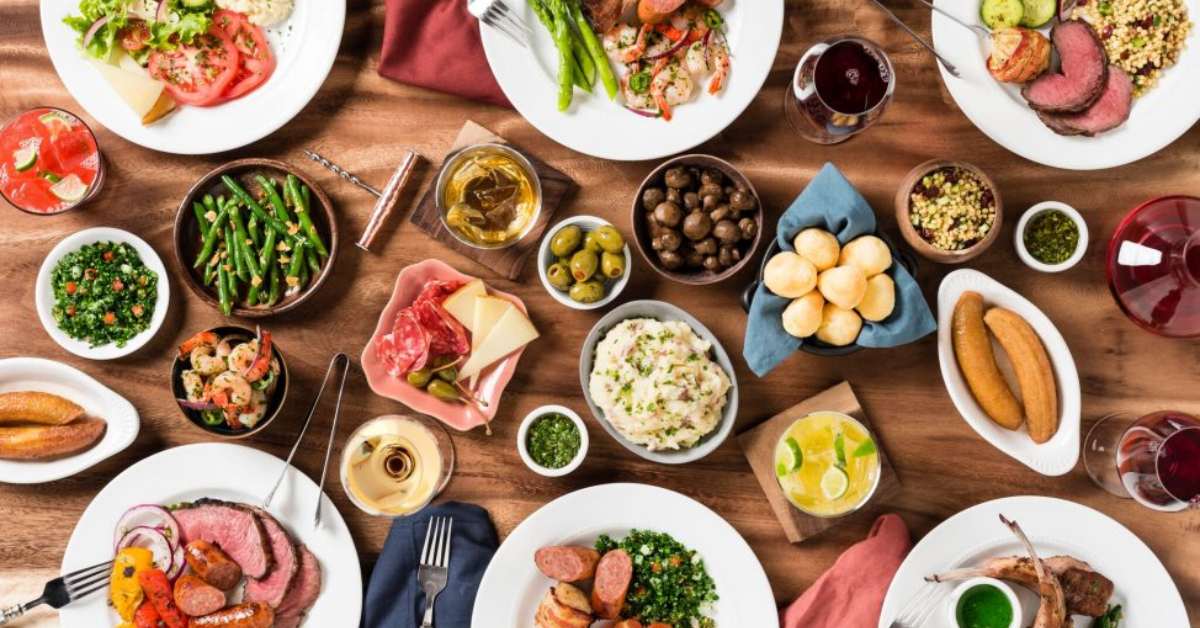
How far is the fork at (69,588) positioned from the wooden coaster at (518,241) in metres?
1.79

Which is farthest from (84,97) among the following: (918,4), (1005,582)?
(1005,582)

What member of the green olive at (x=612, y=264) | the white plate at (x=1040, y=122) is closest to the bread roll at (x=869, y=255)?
the white plate at (x=1040, y=122)

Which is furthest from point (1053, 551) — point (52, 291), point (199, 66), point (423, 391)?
point (52, 291)

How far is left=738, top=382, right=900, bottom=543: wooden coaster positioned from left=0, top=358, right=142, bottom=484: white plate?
2.36 meters

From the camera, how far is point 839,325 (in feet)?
9.41

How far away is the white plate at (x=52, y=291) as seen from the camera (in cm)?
316

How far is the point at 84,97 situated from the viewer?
320cm

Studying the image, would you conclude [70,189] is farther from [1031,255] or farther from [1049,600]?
[1049,600]

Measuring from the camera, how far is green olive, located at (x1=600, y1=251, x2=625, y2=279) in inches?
121

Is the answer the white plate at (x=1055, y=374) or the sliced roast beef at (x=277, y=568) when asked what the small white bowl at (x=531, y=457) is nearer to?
the sliced roast beef at (x=277, y=568)

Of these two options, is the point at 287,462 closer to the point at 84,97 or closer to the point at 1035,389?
the point at 84,97

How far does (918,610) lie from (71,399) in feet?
10.9

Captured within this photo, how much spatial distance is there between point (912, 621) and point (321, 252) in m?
2.59

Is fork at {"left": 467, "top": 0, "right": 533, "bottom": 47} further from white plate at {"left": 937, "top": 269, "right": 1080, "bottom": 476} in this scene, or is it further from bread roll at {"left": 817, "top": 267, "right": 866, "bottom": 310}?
white plate at {"left": 937, "top": 269, "right": 1080, "bottom": 476}
